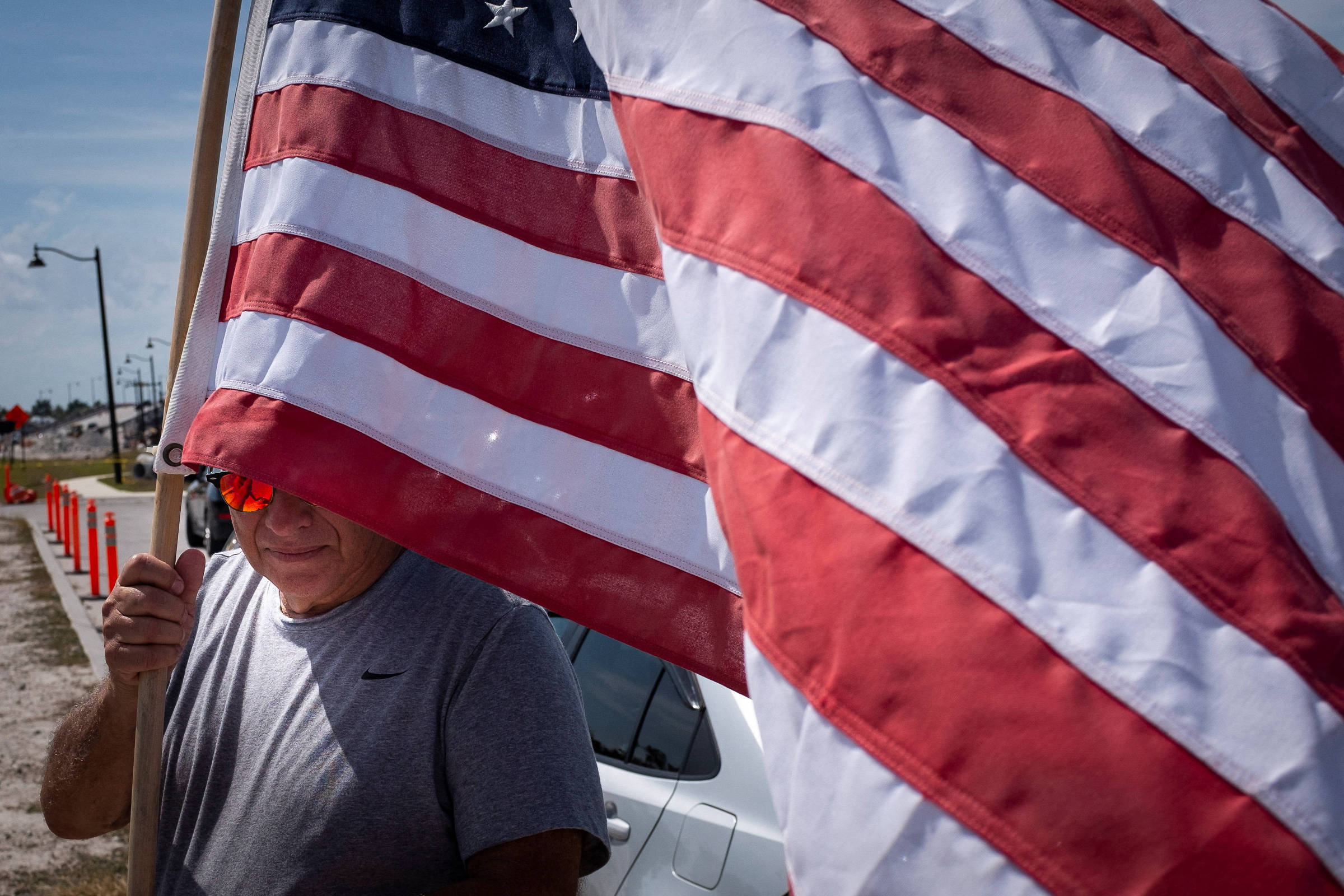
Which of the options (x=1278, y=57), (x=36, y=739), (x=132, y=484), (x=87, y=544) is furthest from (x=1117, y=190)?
(x=132, y=484)

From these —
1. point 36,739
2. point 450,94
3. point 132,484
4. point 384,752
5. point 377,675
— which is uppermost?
point 450,94

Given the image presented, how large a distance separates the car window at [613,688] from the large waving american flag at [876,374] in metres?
1.49

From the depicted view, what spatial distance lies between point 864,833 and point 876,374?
63 centimetres

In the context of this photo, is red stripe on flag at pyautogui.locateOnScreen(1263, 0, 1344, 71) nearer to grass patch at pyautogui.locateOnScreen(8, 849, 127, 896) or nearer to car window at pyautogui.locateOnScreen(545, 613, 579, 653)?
car window at pyautogui.locateOnScreen(545, 613, 579, 653)

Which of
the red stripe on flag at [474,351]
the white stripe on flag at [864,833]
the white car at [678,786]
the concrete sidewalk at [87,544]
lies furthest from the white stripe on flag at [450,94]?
the concrete sidewalk at [87,544]

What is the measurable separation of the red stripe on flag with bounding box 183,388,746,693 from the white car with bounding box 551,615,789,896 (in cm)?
95

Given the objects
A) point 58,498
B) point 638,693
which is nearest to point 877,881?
point 638,693

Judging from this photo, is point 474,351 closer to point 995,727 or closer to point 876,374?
point 876,374

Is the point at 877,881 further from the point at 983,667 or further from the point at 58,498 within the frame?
the point at 58,498

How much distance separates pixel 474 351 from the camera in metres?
2.18

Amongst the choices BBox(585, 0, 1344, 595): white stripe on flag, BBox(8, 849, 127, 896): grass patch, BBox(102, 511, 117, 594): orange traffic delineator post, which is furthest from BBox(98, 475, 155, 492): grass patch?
BBox(585, 0, 1344, 595): white stripe on flag

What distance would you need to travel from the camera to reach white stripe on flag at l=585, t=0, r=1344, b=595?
4.93ft

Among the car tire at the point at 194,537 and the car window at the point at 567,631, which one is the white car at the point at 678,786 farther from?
the car tire at the point at 194,537

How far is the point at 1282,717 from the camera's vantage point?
132cm
